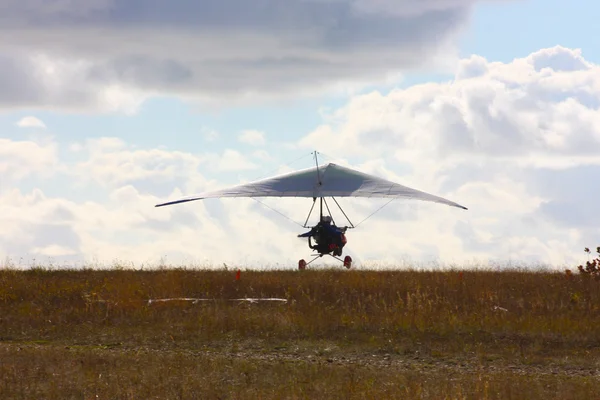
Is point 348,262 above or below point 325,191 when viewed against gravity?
below

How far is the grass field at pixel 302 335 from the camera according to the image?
485 inches

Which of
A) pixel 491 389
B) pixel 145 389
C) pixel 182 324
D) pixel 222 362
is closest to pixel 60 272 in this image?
pixel 182 324

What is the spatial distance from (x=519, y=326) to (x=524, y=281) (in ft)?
19.0

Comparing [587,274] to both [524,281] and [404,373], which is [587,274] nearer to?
[524,281]

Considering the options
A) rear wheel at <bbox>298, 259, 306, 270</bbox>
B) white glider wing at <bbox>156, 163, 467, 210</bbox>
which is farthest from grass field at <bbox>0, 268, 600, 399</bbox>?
white glider wing at <bbox>156, 163, 467, 210</bbox>

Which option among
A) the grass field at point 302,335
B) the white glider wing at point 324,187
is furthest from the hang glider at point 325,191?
the grass field at point 302,335

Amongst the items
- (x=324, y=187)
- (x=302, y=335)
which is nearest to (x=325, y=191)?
(x=324, y=187)

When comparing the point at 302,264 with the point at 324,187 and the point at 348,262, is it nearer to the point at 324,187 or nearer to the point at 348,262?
the point at 348,262

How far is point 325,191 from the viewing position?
27.2 metres

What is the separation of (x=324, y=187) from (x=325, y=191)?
0.40 m

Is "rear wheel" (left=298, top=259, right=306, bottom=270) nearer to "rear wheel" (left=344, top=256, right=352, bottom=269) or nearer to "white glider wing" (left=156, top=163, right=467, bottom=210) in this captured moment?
"rear wheel" (left=344, top=256, right=352, bottom=269)

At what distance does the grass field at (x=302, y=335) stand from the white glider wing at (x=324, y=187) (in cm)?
262

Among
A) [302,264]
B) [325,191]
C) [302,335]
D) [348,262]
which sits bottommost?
[302,335]

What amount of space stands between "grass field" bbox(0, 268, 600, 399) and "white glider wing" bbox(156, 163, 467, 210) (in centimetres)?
262
